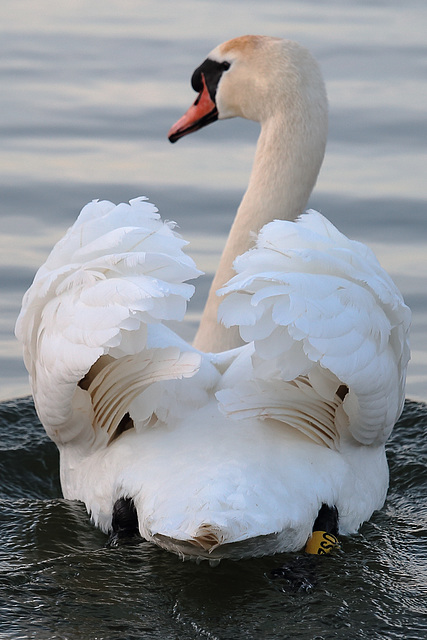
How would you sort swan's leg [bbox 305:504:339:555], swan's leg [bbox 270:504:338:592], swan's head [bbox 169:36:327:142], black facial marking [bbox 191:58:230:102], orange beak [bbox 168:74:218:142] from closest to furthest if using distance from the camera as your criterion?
swan's leg [bbox 270:504:338:592] < swan's leg [bbox 305:504:339:555] < swan's head [bbox 169:36:327:142] < black facial marking [bbox 191:58:230:102] < orange beak [bbox 168:74:218:142]

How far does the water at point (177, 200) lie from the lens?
Answer: 4586 millimetres

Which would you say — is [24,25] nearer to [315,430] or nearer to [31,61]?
[31,61]

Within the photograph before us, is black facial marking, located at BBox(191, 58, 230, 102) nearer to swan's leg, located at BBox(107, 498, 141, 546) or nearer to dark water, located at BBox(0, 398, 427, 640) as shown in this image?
dark water, located at BBox(0, 398, 427, 640)

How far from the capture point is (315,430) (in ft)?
16.8

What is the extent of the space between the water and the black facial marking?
147cm

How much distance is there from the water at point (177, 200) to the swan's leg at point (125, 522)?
Answer: 12 cm

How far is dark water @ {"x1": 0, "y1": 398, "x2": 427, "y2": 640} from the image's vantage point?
4398 millimetres

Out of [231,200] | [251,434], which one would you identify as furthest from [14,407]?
→ [231,200]

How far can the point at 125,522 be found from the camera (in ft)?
16.9

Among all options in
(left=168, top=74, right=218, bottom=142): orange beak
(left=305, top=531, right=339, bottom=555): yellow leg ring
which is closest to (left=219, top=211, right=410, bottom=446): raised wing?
(left=305, top=531, right=339, bottom=555): yellow leg ring

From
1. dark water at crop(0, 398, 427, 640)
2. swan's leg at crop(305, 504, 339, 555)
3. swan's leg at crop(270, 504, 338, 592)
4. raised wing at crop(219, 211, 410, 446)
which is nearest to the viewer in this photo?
dark water at crop(0, 398, 427, 640)

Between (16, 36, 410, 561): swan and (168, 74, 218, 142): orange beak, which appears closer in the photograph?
(16, 36, 410, 561): swan

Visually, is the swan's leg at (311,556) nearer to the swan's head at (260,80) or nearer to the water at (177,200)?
the water at (177,200)

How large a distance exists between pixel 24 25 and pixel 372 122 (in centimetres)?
409
